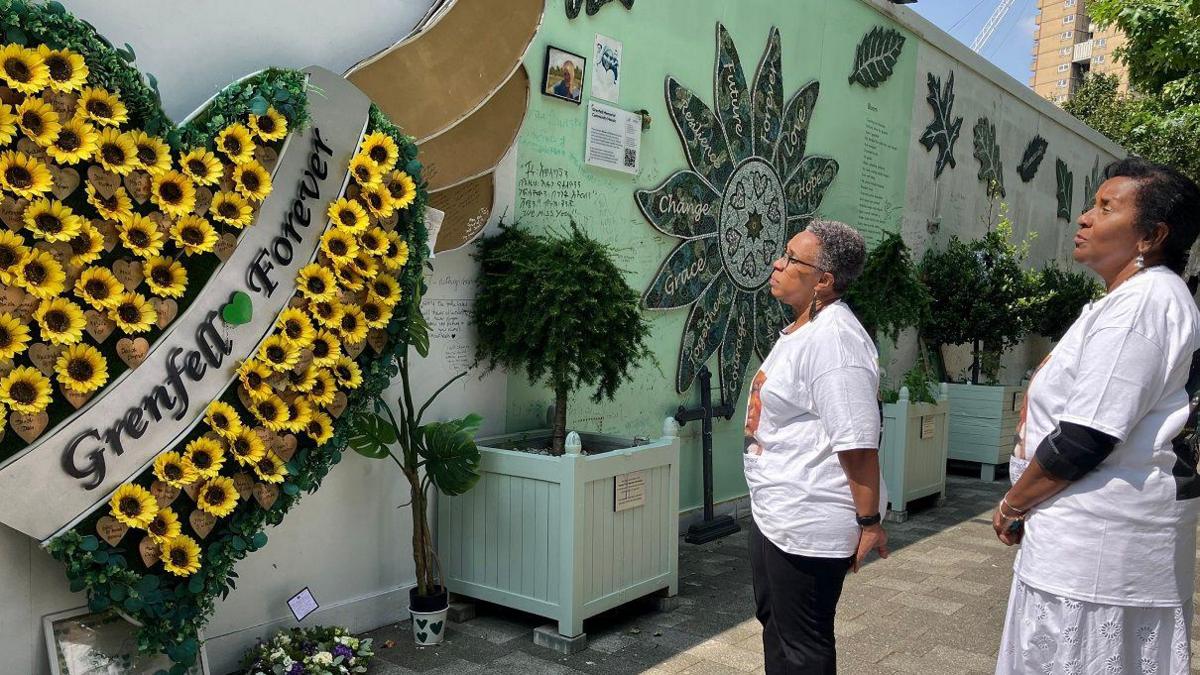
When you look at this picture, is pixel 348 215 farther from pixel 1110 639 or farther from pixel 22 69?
pixel 1110 639

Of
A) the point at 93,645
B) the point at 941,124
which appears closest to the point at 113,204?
the point at 93,645

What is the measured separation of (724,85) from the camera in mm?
5926

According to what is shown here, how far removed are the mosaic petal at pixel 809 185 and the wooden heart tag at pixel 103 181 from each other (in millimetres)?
4719

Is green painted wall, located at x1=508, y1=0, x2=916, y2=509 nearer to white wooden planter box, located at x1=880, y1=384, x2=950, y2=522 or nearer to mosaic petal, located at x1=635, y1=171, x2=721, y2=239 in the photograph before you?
mosaic petal, located at x1=635, y1=171, x2=721, y2=239

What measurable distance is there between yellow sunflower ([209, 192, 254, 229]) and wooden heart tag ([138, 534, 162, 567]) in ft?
3.31

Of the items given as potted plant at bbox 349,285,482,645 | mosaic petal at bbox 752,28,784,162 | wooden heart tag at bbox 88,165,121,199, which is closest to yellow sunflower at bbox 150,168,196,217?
wooden heart tag at bbox 88,165,121,199

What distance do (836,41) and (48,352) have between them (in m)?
5.98

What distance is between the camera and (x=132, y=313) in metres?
2.83

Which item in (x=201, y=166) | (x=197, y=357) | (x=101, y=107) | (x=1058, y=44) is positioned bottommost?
(x=197, y=357)

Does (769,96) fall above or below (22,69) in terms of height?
above

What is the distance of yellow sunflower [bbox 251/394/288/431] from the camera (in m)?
3.15

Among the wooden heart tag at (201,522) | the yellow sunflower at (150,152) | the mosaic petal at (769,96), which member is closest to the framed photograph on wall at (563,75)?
the mosaic petal at (769,96)

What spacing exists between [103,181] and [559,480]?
2.01m

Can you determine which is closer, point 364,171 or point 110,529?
point 110,529
